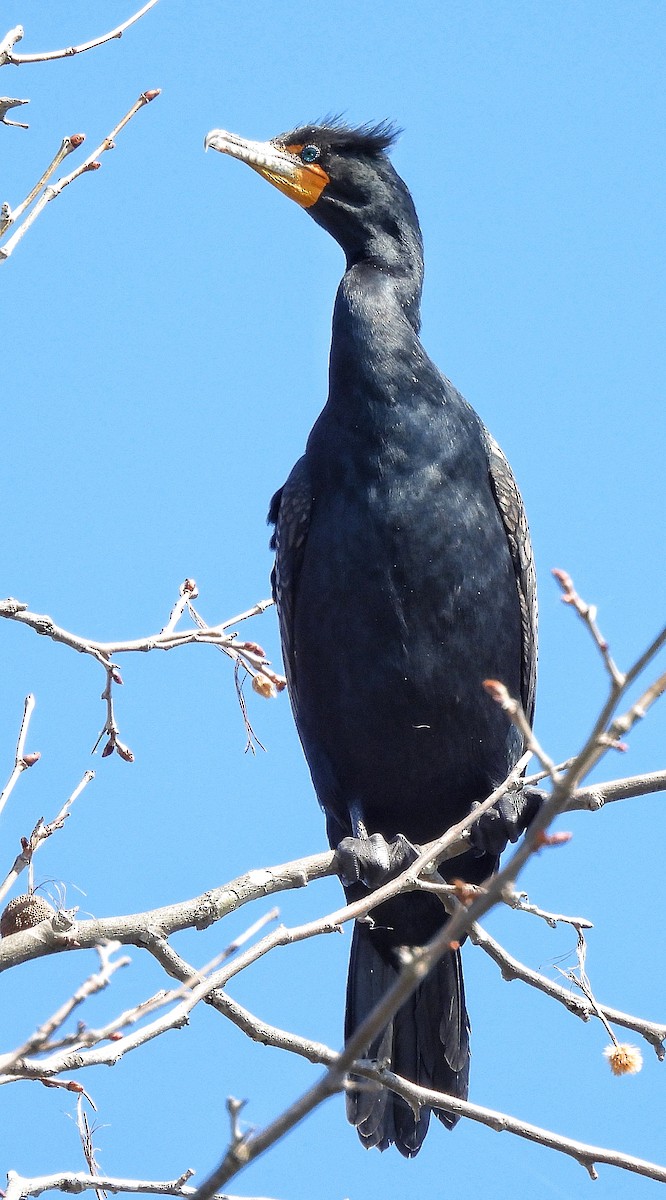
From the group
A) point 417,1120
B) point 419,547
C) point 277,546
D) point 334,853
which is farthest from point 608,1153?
point 277,546

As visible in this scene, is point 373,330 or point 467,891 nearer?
point 467,891

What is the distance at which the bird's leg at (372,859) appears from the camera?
3.84 m

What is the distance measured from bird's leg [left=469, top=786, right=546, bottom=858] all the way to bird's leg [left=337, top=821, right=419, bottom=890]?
216mm

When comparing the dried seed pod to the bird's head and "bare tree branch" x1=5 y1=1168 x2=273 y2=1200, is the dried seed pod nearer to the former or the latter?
"bare tree branch" x1=5 y1=1168 x2=273 y2=1200

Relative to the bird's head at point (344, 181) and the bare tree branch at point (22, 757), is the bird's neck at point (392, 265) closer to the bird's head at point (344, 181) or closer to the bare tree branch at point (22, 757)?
the bird's head at point (344, 181)

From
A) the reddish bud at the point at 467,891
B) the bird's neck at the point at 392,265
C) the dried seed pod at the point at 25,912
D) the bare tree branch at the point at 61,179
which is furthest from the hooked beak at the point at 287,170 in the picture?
the reddish bud at the point at 467,891

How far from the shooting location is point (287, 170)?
16.6ft

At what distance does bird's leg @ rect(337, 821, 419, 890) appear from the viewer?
12.6 ft

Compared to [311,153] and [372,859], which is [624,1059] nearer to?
[372,859]

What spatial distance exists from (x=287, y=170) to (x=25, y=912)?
3.01m

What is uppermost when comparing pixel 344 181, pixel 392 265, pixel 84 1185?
pixel 344 181

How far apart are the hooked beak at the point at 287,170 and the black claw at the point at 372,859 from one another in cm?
235

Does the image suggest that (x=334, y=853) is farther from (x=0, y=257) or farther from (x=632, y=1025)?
(x=0, y=257)

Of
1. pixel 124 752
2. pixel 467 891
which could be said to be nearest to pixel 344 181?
pixel 124 752
